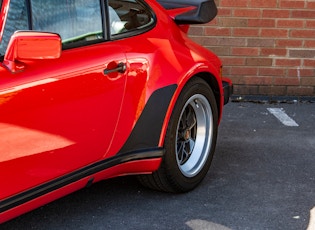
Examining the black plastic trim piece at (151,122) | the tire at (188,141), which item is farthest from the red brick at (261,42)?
the black plastic trim piece at (151,122)

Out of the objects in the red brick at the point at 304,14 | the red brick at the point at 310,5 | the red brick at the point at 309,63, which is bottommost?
the red brick at the point at 309,63

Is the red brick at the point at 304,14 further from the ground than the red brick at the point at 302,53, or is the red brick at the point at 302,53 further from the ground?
the red brick at the point at 304,14

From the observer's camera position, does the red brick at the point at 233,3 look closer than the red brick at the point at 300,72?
Yes

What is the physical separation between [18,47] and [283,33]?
15.6ft

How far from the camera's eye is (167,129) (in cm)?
346

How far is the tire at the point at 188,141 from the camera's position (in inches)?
139

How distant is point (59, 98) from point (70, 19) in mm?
497

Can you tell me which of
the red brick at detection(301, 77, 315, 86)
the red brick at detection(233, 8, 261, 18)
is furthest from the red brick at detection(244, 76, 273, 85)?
the red brick at detection(233, 8, 261, 18)

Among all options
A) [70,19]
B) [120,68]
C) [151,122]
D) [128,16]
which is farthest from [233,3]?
[70,19]

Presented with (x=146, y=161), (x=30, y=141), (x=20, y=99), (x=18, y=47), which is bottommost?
(x=146, y=161)

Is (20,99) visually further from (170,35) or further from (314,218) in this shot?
(314,218)

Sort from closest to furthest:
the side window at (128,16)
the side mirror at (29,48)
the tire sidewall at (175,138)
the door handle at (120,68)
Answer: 1. the side mirror at (29,48)
2. the door handle at (120,68)
3. the side window at (128,16)
4. the tire sidewall at (175,138)

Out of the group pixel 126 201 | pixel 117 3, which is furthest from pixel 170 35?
pixel 126 201

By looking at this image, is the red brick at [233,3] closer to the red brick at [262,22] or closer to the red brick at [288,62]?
the red brick at [262,22]
